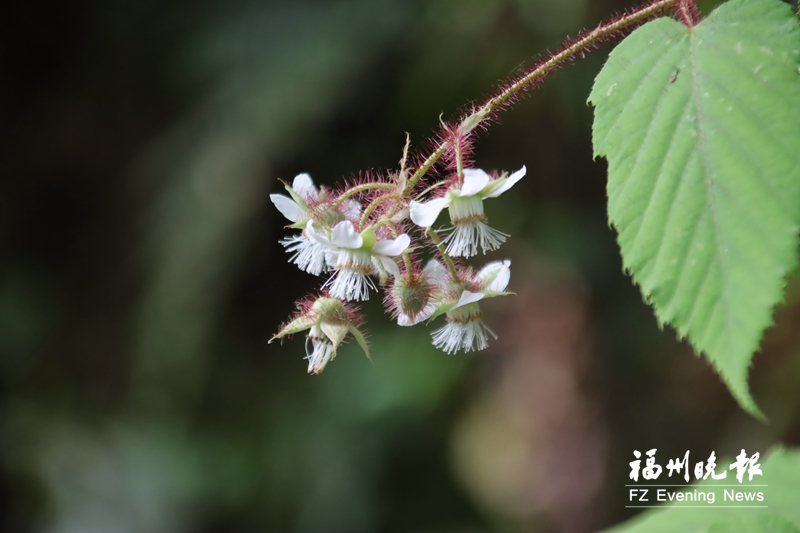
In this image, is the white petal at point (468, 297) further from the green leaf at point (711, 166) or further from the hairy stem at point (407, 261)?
the green leaf at point (711, 166)

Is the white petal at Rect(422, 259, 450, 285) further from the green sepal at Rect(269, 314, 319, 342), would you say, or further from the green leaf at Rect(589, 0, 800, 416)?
the green leaf at Rect(589, 0, 800, 416)

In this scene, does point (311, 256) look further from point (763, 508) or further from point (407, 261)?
point (763, 508)

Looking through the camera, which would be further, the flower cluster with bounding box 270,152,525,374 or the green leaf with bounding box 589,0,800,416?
the flower cluster with bounding box 270,152,525,374

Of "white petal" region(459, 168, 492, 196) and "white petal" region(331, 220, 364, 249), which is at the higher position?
"white petal" region(459, 168, 492, 196)

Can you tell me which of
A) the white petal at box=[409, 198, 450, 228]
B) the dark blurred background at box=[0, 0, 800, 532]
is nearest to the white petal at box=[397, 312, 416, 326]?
the white petal at box=[409, 198, 450, 228]

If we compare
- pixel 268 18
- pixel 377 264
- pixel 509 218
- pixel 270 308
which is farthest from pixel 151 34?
pixel 377 264

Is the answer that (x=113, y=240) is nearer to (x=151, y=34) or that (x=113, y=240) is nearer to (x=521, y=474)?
(x=151, y=34)
